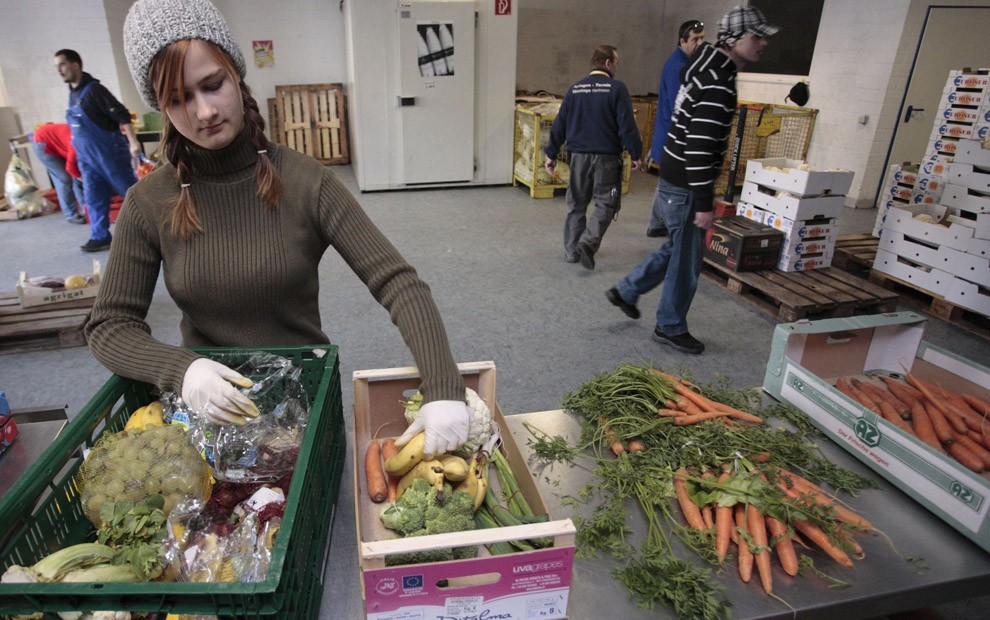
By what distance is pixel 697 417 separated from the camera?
1.71 metres

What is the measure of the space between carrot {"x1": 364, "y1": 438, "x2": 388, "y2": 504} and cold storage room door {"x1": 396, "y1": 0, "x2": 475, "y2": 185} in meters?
6.54

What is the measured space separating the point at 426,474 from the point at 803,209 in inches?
168

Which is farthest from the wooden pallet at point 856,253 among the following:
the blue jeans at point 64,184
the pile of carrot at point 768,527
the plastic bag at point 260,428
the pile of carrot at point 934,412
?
the blue jeans at point 64,184

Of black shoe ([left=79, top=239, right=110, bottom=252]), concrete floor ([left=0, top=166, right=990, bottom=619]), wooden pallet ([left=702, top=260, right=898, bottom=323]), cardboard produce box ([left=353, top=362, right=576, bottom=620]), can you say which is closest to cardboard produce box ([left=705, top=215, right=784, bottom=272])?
wooden pallet ([left=702, top=260, right=898, bottom=323])

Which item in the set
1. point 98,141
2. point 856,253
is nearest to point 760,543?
point 856,253

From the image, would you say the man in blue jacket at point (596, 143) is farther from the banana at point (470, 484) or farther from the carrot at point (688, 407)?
the banana at point (470, 484)

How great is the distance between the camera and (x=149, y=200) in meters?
1.44

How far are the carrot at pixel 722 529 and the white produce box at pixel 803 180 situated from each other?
384cm

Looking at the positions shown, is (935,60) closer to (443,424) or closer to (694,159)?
(694,159)

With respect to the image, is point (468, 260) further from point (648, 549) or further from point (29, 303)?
point (648, 549)

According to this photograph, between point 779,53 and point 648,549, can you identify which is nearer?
point 648,549

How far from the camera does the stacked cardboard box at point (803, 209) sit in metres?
4.57

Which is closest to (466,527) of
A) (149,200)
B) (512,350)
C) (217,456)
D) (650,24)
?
(217,456)

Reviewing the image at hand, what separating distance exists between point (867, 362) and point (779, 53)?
25.5 feet
